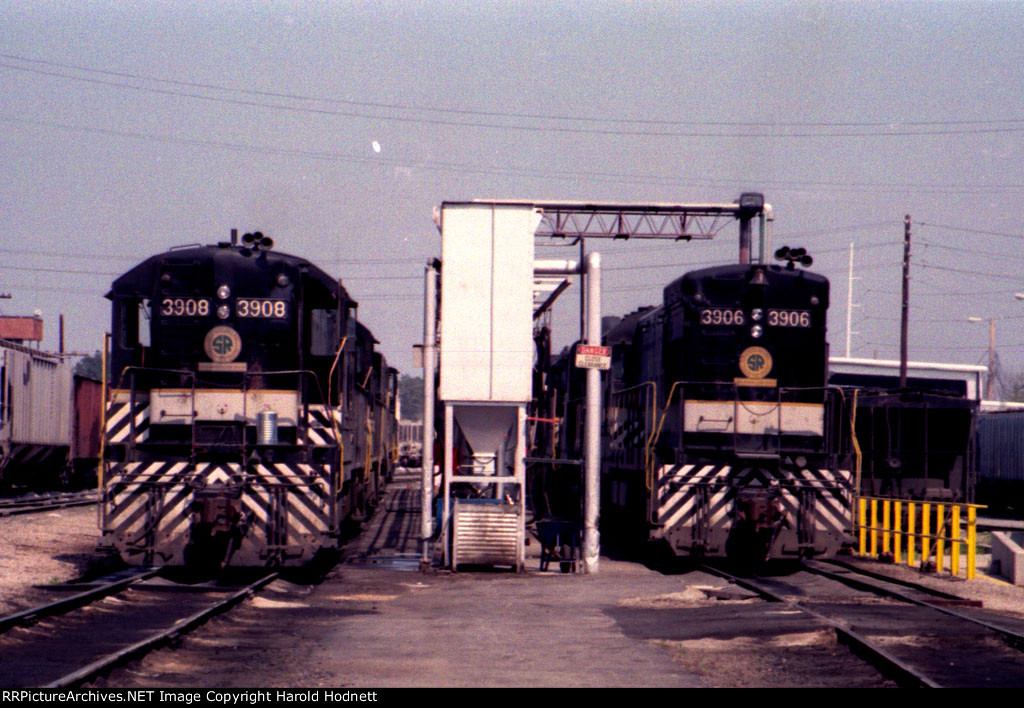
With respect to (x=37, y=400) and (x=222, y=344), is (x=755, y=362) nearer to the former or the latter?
(x=222, y=344)

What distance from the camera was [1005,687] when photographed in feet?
24.3

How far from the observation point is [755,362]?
16.0 m

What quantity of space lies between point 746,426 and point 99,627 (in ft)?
30.7

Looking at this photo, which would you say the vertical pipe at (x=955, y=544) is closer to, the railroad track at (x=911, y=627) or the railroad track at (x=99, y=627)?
the railroad track at (x=911, y=627)

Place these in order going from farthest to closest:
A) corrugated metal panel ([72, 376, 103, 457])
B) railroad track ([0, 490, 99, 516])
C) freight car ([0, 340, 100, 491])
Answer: corrugated metal panel ([72, 376, 103, 457]) < freight car ([0, 340, 100, 491]) < railroad track ([0, 490, 99, 516])

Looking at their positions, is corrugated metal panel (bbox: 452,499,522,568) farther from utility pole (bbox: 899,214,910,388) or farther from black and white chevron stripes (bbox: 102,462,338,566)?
utility pole (bbox: 899,214,910,388)

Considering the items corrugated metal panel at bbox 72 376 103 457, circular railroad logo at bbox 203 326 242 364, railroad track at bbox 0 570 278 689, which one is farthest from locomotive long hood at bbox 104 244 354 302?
corrugated metal panel at bbox 72 376 103 457

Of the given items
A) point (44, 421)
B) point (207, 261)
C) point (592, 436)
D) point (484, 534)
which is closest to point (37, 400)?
point (44, 421)

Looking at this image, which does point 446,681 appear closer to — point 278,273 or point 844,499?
point 278,273

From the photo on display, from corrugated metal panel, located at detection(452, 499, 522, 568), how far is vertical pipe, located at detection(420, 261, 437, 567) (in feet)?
1.65

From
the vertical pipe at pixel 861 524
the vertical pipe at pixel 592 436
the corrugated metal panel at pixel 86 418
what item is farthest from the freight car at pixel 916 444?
the corrugated metal panel at pixel 86 418

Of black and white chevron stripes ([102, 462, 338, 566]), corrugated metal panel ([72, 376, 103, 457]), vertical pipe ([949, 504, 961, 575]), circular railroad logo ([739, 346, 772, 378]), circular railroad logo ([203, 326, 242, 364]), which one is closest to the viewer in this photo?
black and white chevron stripes ([102, 462, 338, 566])

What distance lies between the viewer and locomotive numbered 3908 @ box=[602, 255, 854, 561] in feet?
50.5

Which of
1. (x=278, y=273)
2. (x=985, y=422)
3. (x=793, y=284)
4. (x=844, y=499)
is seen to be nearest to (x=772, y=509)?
(x=844, y=499)
